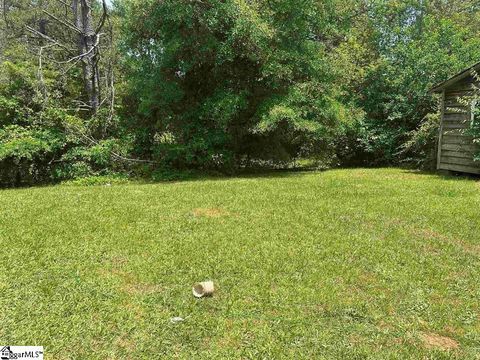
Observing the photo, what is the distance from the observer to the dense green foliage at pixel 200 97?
30.0 feet

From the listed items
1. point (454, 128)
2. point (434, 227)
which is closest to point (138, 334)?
point (434, 227)

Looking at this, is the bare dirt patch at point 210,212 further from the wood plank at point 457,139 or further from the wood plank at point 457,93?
the wood plank at point 457,93

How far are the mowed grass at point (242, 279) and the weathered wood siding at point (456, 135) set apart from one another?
160 inches

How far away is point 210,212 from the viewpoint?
5.48 metres

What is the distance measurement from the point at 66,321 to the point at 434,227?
4395 mm

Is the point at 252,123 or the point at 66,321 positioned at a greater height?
the point at 252,123

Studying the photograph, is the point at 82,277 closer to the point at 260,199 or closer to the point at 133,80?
the point at 260,199

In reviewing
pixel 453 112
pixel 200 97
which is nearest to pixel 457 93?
pixel 453 112

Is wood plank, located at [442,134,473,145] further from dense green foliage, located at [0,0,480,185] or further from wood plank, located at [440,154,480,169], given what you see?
dense green foliage, located at [0,0,480,185]

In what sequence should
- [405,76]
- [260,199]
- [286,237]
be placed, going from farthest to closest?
[405,76] < [260,199] < [286,237]

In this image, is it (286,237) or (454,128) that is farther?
(454,128)

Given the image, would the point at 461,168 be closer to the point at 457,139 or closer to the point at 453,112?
the point at 457,139

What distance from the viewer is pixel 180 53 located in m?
9.47

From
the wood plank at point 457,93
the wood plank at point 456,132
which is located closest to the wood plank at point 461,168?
the wood plank at point 456,132
